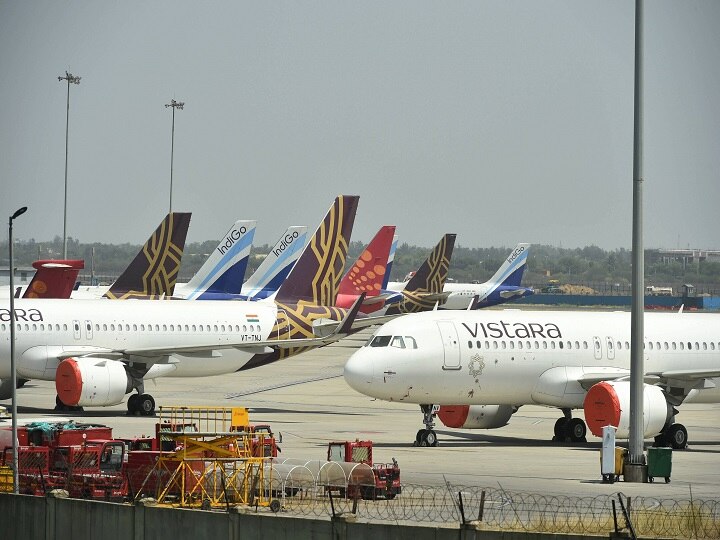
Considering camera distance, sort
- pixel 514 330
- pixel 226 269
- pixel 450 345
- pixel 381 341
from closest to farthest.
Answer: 1. pixel 381 341
2. pixel 450 345
3. pixel 514 330
4. pixel 226 269

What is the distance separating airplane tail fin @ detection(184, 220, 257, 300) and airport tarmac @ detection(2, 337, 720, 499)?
27.8 feet

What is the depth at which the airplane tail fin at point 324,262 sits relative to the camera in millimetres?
68000

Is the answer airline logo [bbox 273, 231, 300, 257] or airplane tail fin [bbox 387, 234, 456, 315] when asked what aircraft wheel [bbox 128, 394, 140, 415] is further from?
airplane tail fin [bbox 387, 234, 456, 315]

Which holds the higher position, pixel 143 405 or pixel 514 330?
pixel 514 330

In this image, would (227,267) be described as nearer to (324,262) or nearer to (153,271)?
(153,271)

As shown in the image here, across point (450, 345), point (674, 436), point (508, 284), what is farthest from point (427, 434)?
point (508, 284)

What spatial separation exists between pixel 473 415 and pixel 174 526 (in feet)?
68.1

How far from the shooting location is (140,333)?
59.9 metres

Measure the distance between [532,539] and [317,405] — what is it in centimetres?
3978

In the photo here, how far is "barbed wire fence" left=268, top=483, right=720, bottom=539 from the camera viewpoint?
1037 inches

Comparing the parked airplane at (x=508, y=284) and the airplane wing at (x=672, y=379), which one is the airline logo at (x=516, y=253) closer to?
the parked airplane at (x=508, y=284)

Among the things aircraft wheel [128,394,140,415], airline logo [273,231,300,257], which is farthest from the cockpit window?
airline logo [273,231,300,257]

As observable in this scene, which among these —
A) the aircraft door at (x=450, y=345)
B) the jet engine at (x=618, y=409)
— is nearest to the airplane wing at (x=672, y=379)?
the jet engine at (x=618, y=409)

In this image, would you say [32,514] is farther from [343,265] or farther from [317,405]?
[343,265]
